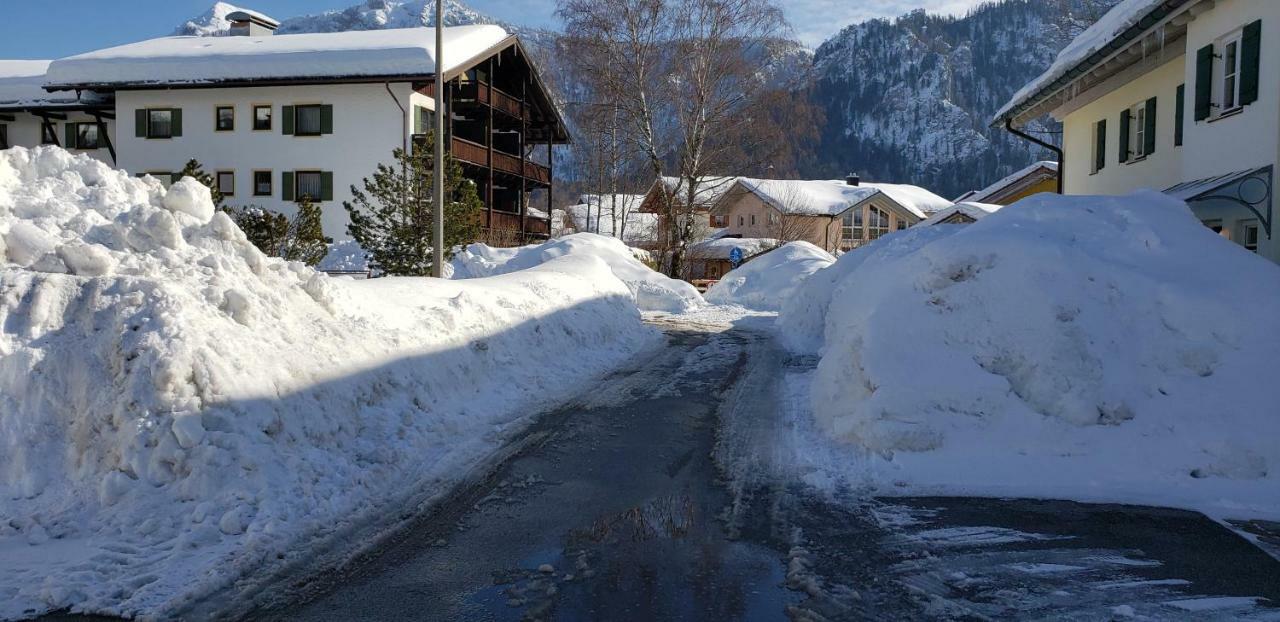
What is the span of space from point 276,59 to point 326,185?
4.99 meters

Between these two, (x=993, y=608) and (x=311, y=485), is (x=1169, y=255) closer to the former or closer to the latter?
(x=993, y=608)

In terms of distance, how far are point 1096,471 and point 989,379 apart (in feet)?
3.68

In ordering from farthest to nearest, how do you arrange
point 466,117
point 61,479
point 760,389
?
point 466,117 → point 760,389 → point 61,479

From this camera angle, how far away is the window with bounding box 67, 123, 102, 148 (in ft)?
122

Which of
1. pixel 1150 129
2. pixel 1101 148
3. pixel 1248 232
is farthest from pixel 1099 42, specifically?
pixel 1101 148

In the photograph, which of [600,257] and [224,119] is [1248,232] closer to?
[600,257]

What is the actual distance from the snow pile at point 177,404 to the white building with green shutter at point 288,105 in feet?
81.6

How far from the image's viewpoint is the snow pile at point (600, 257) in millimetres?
24375

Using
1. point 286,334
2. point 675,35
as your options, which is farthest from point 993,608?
point 675,35

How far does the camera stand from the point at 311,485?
5.85 metres

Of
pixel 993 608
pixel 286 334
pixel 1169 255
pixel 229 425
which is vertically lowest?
pixel 993 608

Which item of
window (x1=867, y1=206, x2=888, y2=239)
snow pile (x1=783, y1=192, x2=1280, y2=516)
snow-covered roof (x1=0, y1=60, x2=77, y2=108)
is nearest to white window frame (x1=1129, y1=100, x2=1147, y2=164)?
snow pile (x1=783, y1=192, x2=1280, y2=516)

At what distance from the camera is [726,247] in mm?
50875

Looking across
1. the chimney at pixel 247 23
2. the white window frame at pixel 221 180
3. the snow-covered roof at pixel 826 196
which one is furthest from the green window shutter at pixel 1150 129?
the chimney at pixel 247 23
